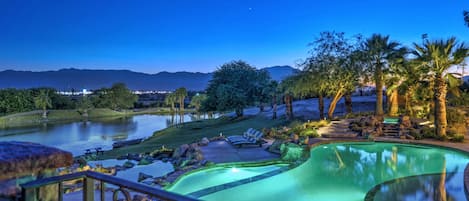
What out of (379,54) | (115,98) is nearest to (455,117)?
(379,54)

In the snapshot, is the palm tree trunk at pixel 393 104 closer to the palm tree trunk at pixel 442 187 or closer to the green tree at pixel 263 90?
the palm tree trunk at pixel 442 187

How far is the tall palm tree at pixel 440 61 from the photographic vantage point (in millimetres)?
13453

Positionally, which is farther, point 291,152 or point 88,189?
point 291,152

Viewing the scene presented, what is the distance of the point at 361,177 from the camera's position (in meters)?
9.09

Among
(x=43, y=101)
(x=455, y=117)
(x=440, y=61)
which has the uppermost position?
(x=440, y=61)

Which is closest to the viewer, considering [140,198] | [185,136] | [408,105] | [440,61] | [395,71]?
[140,198]

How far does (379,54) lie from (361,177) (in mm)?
11834

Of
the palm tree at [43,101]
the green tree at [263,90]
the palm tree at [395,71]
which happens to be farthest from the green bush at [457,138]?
the palm tree at [43,101]

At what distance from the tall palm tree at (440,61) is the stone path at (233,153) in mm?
7486

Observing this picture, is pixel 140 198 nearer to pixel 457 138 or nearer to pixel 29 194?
pixel 29 194

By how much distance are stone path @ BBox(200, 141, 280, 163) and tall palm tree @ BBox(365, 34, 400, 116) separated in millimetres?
9092

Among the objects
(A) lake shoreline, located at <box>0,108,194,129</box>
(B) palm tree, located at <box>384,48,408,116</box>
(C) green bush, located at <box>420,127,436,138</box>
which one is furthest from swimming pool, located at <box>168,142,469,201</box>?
(A) lake shoreline, located at <box>0,108,194,129</box>

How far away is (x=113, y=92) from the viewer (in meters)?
80.4

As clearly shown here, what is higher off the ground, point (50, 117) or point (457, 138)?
point (457, 138)
